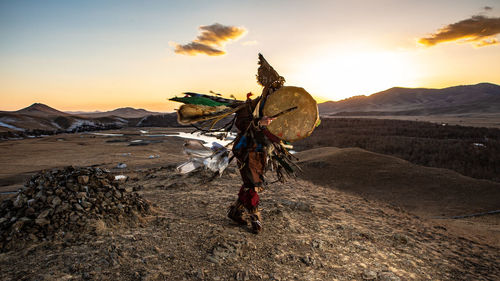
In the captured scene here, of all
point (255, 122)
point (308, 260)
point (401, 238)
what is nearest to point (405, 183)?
point (401, 238)

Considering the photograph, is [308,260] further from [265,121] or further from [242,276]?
[265,121]

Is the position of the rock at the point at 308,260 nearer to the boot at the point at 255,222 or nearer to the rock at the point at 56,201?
the boot at the point at 255,222

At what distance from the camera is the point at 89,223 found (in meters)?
3.66

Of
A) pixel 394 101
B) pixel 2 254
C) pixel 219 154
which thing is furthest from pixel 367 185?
pixel 394 101

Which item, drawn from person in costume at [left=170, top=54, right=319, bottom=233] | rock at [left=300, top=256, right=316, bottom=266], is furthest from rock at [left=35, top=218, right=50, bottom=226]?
rock at [left=300, top=256, right=316, bottom=266]

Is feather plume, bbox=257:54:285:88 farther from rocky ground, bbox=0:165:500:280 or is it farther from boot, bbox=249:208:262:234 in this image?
boot, bbox=249:208:262:234

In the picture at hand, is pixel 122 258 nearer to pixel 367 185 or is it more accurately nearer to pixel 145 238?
pixel 145 238

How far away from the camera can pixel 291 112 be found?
3.98 metres

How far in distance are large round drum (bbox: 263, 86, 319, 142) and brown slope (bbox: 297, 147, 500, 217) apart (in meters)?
6.35

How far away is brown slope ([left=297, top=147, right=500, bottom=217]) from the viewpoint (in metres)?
8.34

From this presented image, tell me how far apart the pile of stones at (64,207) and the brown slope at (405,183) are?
837 centimetres

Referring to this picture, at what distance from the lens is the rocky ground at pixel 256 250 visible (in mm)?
2969

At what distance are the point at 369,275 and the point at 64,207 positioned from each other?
4.31 metres

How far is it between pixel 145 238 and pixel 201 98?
7.13 ft
